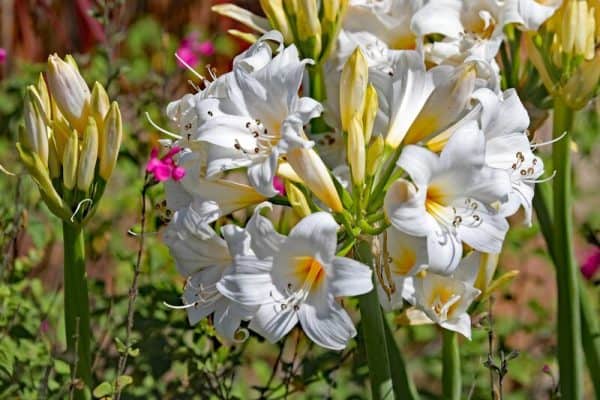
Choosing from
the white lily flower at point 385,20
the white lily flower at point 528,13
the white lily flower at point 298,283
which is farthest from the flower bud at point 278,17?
the white lily flower at point 298,283

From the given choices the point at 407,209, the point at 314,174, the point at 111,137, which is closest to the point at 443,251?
the point at 407,209

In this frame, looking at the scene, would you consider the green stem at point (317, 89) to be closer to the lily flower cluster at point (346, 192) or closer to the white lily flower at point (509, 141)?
the lily flower cluster at point (346, 192)

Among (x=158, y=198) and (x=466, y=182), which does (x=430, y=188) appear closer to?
(x=466, y=182)

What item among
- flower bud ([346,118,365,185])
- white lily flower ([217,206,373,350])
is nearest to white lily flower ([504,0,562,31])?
flower bud ([346,118,365,185])

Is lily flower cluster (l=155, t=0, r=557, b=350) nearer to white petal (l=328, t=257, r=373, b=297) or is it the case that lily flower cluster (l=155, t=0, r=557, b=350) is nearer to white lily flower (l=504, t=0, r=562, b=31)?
white petal (l=328, t=257, r=373, b=297)

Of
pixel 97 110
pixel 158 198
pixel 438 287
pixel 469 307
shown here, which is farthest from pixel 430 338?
pixel 97 110

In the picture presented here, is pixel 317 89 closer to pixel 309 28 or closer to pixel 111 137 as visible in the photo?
pixel 309 28
